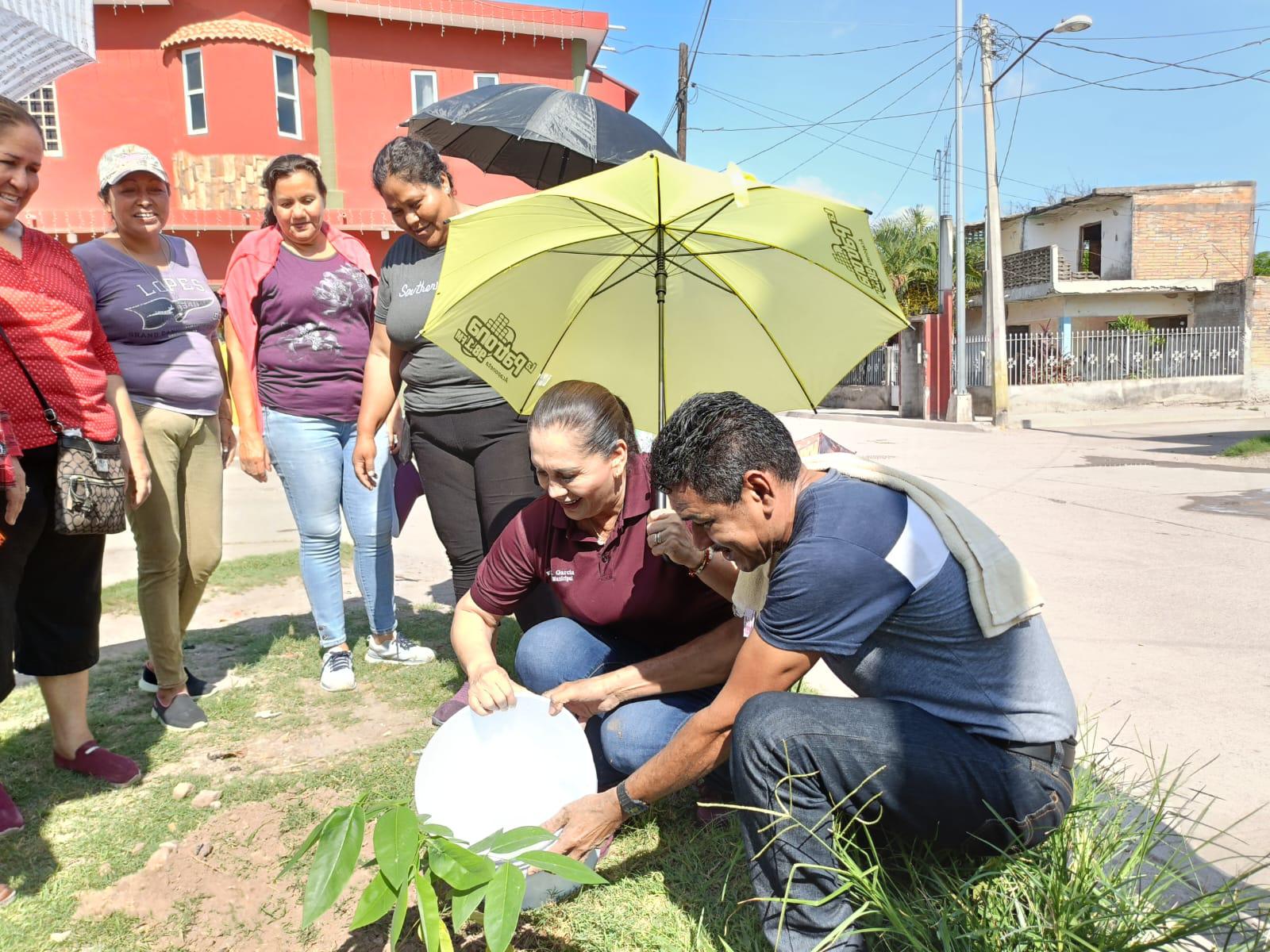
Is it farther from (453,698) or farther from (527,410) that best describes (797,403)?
(453,698)

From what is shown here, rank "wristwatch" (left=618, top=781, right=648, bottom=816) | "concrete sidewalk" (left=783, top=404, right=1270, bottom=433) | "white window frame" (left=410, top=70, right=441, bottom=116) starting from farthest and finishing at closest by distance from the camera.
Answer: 1. "concrete sidewalk" (left=783, top=404, right=1270, bottom=433)
2. "white window frame" (left=410, top=70, right=441, bottom=116)
3. "wristwatch" (left=618, top=781, right=648, bottom=816)

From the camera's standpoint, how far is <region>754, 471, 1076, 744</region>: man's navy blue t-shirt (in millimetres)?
1755

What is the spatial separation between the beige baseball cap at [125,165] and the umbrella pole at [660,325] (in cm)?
171

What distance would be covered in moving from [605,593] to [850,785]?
941mm

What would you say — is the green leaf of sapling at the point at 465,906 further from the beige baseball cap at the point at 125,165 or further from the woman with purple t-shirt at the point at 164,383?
the beige baseball cap at the point at 125,165

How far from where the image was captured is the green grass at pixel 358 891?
71.5 inches

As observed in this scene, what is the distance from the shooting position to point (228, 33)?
49.9 feet

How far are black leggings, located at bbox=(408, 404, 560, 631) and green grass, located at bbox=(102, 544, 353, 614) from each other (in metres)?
2.45

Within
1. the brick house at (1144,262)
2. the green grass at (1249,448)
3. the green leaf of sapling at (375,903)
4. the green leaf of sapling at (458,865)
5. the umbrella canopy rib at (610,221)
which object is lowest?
the green grass at (1249,448)

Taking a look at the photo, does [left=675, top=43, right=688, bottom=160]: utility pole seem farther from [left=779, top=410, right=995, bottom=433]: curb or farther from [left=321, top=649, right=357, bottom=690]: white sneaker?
[left=321, top=649, right=357, bottom=690]: white sneaker

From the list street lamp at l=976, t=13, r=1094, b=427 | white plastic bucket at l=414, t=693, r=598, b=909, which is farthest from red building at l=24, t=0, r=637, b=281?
white plastic bucket at l=414, t=693, r=598, b=909

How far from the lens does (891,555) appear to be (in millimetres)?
1773

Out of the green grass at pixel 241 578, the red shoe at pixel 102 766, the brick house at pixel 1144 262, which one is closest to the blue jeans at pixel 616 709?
the red shoe at pixel 102 766

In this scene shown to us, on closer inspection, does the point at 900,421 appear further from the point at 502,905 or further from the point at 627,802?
the point at 502,905
